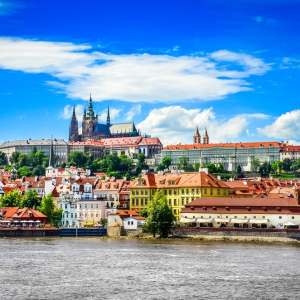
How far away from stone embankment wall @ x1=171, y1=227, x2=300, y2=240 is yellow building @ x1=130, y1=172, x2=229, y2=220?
15092mm

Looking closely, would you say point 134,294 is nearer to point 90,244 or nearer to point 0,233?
point 90,244

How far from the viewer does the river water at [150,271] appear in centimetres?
4588

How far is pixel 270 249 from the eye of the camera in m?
73.6

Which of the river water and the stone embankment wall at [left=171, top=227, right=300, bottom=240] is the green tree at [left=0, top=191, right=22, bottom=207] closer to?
the stone embankment wall at [left=171, top=227, right=300, bottom=240]

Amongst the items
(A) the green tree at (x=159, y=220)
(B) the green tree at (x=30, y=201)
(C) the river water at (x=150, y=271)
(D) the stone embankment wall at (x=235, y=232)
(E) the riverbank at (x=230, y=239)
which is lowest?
(C) the river water at (x=150, y=271)

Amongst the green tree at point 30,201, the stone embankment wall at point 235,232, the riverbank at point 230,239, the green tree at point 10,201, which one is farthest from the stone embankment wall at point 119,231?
the green tree at point 10,201

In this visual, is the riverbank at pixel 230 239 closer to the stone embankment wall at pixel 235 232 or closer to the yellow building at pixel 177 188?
the stone embankment wall at pixel 235 232

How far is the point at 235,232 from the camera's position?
88188mm

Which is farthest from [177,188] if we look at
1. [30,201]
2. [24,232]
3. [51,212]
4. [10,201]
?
[10,201]

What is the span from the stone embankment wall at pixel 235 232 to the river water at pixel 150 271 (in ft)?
23.2

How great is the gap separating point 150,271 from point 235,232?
33.8 m

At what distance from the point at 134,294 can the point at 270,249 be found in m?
30.9

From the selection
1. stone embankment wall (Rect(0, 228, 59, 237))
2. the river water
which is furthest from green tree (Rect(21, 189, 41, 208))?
the river water

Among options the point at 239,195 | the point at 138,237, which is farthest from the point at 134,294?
the point at 239,195
